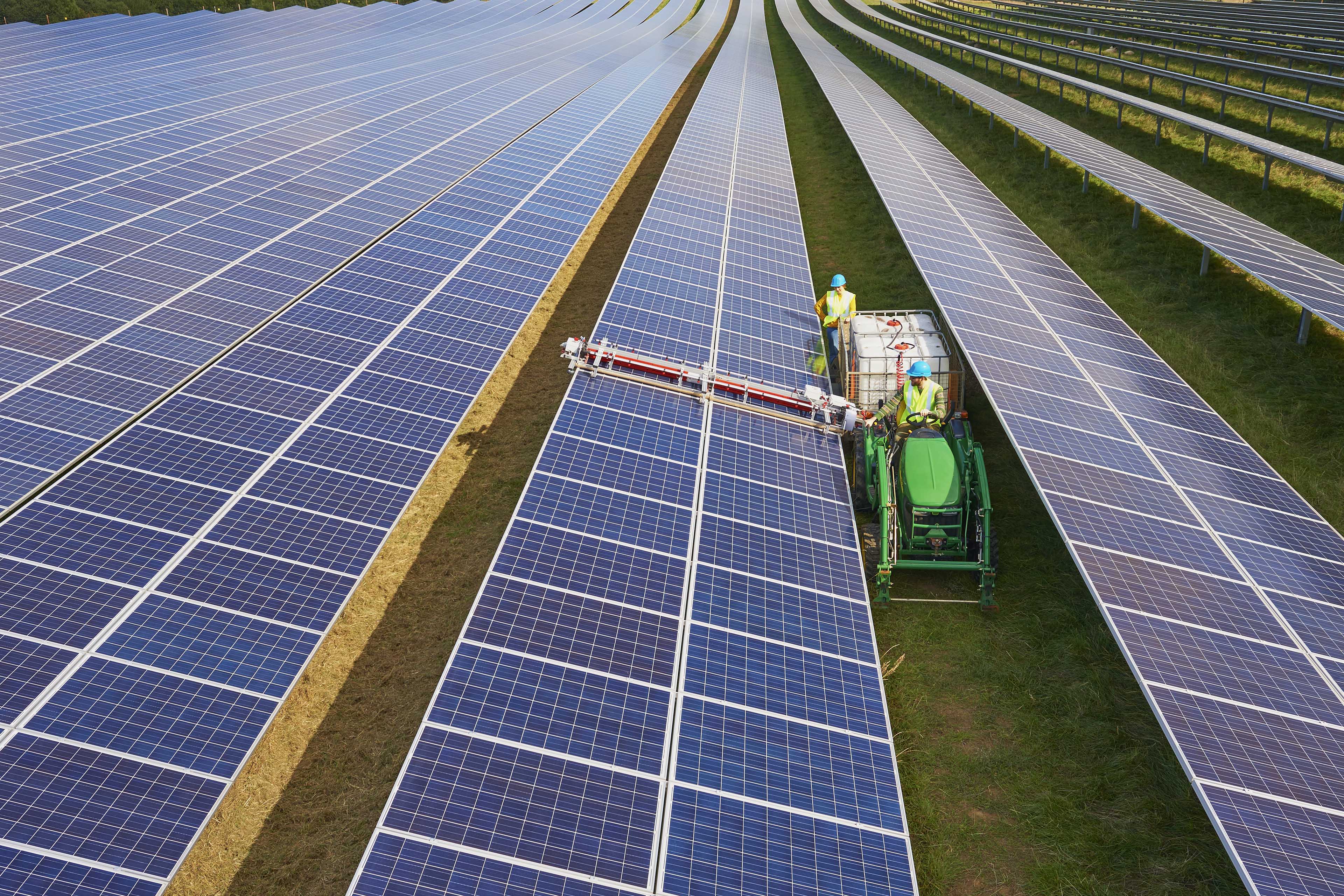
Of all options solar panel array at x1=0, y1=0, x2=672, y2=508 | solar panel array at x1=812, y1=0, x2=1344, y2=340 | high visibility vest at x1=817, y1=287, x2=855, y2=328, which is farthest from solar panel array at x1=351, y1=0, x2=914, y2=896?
solar panel array at x1=812, y1=0, x2=1344, y2=340

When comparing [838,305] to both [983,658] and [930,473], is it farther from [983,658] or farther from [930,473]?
[983,658]

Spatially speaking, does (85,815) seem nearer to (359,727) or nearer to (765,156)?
(359,727)

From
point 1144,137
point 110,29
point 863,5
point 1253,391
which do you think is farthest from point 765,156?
point 863,5

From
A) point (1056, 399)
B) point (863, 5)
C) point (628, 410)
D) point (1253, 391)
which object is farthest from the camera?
point (863, 5)

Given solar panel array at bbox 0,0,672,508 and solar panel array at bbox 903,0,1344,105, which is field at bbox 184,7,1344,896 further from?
solar panel array at bbox 903,0,1344,105

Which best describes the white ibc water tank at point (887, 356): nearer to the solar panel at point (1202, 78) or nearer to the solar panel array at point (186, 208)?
the solar panel array at point (186, 208)

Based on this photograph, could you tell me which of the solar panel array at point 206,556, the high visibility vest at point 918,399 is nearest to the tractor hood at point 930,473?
the high visibility vest at point 918,399

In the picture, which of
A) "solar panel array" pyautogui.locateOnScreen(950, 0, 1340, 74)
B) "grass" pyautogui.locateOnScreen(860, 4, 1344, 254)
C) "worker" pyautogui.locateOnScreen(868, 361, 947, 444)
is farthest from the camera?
"solar panel array" pyautogui.locateOnScreen(950, 0, 1340, 74)

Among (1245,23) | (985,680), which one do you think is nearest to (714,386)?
(985,680)
